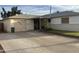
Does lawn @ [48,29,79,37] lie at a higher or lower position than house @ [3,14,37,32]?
lower

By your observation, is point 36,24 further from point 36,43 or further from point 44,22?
point 36,43

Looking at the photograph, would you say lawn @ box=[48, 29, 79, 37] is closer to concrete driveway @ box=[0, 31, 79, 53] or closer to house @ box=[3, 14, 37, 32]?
concrete driveway @ box=[0, 31, 79, 53]

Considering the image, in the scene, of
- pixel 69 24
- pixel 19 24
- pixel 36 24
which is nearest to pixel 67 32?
pixel 69 24

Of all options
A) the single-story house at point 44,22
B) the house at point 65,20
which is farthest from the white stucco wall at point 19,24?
the house at point 65,20

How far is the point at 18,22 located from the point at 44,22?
0.56 metres

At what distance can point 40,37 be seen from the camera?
19.7ft

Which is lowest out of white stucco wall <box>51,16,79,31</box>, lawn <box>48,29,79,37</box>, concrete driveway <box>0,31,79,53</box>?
concrete driveway <box>0,31,79,53</box>

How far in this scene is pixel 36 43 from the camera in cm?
600

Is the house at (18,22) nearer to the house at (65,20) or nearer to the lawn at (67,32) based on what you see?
the house at (65,20)

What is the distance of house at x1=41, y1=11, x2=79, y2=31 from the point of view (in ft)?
19.4

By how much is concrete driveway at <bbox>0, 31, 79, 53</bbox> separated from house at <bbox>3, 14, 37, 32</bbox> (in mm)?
108

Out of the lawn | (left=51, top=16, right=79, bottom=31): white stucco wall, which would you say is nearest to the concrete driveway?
the lawn

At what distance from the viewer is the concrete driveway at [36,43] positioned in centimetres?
591
